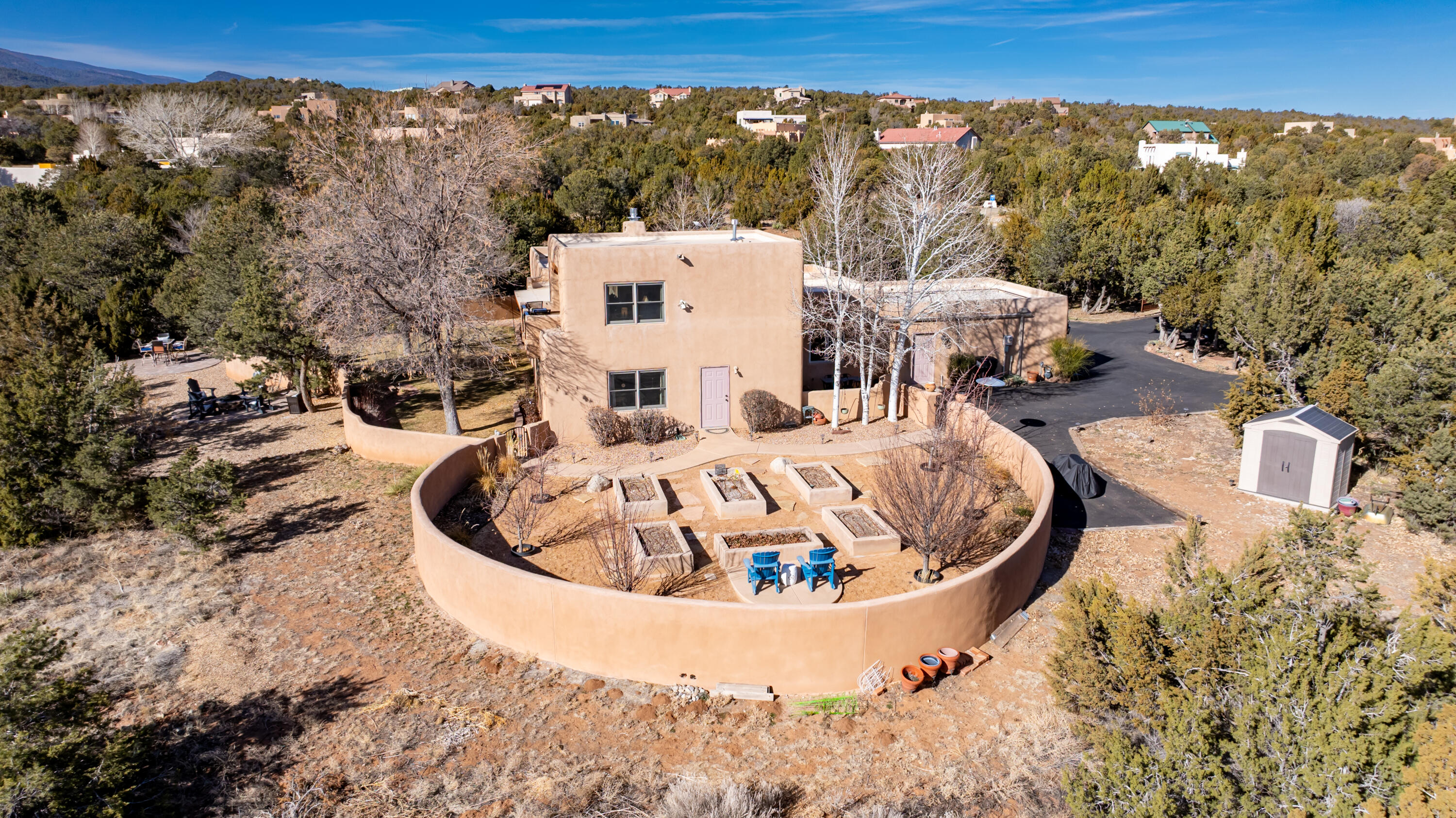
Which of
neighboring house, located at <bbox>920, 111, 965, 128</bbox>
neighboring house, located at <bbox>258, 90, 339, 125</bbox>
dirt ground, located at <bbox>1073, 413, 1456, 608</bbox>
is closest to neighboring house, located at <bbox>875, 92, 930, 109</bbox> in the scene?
neighboring house, located at <bbox>920, 111, 965, 128</bbox>

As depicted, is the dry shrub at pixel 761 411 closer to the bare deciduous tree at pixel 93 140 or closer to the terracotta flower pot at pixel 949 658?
the terracotta flower pot at pixel 949 658

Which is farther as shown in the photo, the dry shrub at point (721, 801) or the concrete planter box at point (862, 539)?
the concrete planter box at point (862, 539)

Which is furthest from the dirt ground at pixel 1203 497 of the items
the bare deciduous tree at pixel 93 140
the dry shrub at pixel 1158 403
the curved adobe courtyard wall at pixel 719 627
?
the bare deciduous tree at pixel 93 140

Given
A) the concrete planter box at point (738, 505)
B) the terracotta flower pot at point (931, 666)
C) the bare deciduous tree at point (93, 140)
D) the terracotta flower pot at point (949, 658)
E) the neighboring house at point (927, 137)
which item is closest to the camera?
the terracotta flower pot at point (931, 666)

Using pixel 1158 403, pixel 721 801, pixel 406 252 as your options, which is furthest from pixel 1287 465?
pixel 406 252

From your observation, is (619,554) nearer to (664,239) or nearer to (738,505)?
(738,505)

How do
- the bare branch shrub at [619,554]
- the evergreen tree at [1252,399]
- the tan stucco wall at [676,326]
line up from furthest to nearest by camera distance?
the evergreen tree at [1252,399], the tan stucco wall at [676,326], the bare branch shrub at [619,554]

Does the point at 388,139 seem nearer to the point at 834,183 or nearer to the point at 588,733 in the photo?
the point at 834,183
